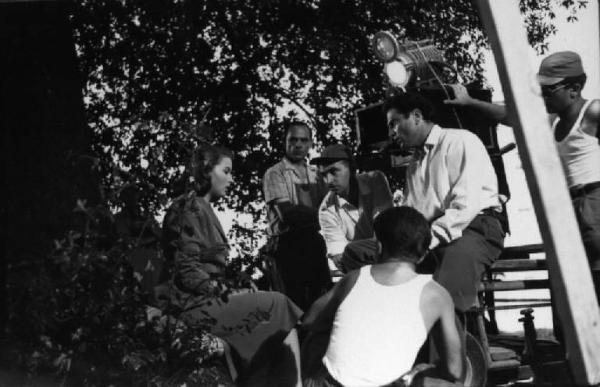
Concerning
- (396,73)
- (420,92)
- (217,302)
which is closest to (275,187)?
(396,73)

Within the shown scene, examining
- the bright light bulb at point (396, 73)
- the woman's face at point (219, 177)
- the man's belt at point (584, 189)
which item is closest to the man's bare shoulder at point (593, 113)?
the man's belt at point (584, 189)

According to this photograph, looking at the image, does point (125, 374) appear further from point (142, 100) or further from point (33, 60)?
point (142, 100)

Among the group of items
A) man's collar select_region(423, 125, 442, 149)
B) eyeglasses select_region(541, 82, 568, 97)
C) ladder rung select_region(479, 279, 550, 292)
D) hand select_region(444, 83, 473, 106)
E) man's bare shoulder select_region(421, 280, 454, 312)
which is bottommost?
ladder rung select_region(479, 279, 550, 292)

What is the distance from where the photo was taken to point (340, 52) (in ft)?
34.6

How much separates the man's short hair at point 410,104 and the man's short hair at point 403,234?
50.7 inches

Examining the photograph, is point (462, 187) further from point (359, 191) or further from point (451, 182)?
point (359, 191)

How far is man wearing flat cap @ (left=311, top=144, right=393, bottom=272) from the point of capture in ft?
18.9

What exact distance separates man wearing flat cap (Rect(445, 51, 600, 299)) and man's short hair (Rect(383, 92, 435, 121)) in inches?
18.7

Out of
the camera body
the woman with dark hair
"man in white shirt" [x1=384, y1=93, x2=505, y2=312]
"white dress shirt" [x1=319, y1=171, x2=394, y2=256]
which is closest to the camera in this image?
the woman with dark hair

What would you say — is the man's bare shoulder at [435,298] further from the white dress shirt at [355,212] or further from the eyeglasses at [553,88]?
the white dress shirt at [355,212]

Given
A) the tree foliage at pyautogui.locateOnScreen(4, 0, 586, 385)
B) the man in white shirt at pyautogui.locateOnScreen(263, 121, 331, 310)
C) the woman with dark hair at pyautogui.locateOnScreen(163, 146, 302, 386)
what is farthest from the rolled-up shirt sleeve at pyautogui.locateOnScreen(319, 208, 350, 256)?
the tree foliage at pyautogui.locateOnScreen(4, 0, 586, 385)

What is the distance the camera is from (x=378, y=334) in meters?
3.67

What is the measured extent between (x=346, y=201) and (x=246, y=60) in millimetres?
5647

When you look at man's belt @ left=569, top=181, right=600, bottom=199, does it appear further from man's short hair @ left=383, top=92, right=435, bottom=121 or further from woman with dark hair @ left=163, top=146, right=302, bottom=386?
woman with dark hair @ left=163, top=146, right=302, bottom=386
